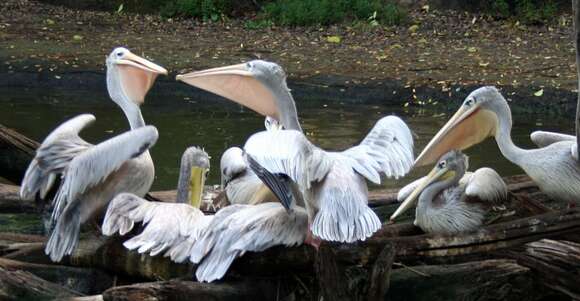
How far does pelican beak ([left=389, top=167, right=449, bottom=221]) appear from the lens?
463cm

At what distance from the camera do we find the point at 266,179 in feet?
12.9

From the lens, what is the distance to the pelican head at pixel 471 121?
4957 millimetres

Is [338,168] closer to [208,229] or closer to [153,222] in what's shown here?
[208,229]

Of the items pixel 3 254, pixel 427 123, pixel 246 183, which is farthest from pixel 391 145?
pixel 427 123

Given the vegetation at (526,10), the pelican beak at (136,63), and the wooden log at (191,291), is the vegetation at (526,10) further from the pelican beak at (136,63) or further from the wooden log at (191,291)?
the wooden log at (191,291)

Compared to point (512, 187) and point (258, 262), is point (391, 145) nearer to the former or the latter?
point (258, 262)

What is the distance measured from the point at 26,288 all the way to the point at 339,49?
7962 millimetres

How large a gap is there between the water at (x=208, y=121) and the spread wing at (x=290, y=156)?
12.0ft

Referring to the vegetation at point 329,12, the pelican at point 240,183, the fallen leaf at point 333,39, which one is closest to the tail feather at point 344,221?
the pelican at point 240,183

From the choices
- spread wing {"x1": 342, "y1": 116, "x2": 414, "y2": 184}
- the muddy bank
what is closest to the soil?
the muddy bank

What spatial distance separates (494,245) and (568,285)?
356mm

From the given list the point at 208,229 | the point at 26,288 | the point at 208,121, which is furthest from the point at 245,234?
the point at 208,121

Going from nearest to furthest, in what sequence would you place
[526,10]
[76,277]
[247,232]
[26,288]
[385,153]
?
1. [26,288]
2. [247,232]
3. [385,153]
4. [76,277]
5. [526,10]

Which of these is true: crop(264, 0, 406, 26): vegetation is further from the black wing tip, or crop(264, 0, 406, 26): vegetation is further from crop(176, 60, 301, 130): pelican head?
the black wing tip
